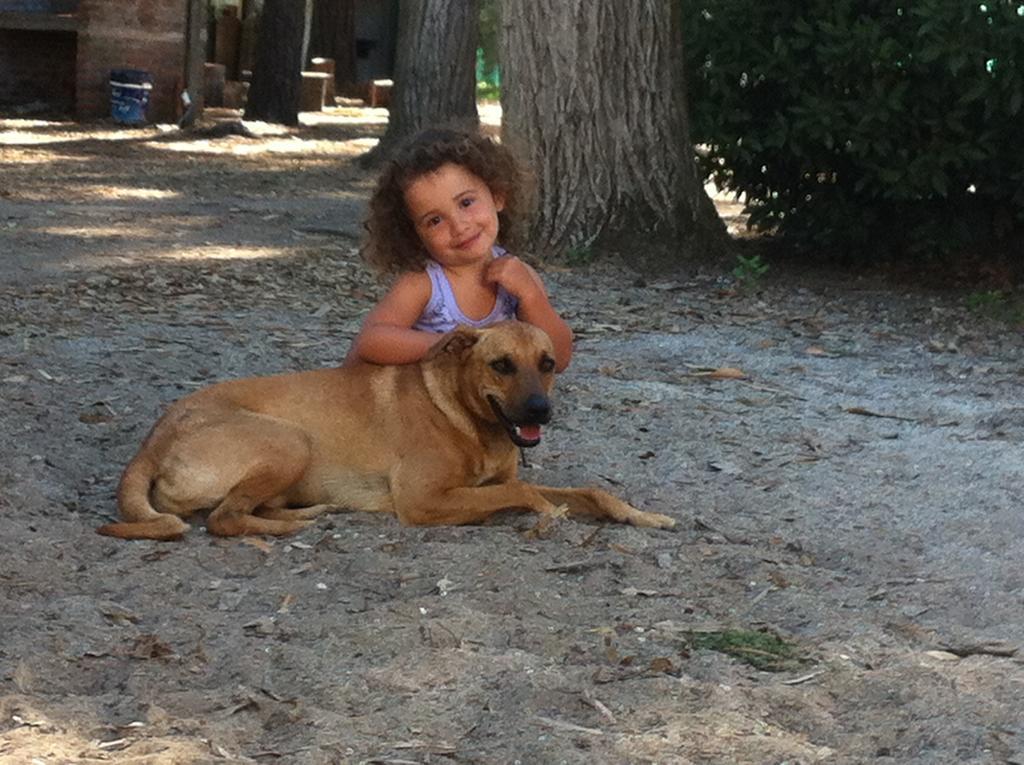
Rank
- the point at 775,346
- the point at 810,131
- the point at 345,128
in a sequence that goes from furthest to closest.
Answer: the point at 345,128 → the point at 810,131 → the point at 775,346

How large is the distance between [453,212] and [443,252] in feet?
0.47

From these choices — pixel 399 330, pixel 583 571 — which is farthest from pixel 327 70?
pixel 583 571

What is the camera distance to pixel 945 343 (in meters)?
8.65

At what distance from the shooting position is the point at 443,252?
553 centimetres

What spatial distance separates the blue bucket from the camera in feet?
63.8

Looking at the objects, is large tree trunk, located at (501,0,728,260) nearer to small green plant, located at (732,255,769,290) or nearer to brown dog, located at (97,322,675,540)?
small green plant, located at (732,255,769,290)

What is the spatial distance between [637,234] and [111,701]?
6.83m

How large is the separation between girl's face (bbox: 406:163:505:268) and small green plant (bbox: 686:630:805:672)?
1768mm

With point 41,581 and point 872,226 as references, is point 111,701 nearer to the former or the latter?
point 41,581

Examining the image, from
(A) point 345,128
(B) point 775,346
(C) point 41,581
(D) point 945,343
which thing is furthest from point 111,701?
(A) point 345,128

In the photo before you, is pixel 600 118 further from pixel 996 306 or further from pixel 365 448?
pixel 365 448

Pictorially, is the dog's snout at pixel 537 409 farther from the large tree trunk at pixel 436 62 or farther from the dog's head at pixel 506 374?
the large tree trunk at pixel 436 62

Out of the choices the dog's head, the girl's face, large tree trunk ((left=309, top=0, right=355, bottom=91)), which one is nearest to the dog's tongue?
the dog's head

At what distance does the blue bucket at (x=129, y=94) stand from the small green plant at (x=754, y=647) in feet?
54.0
